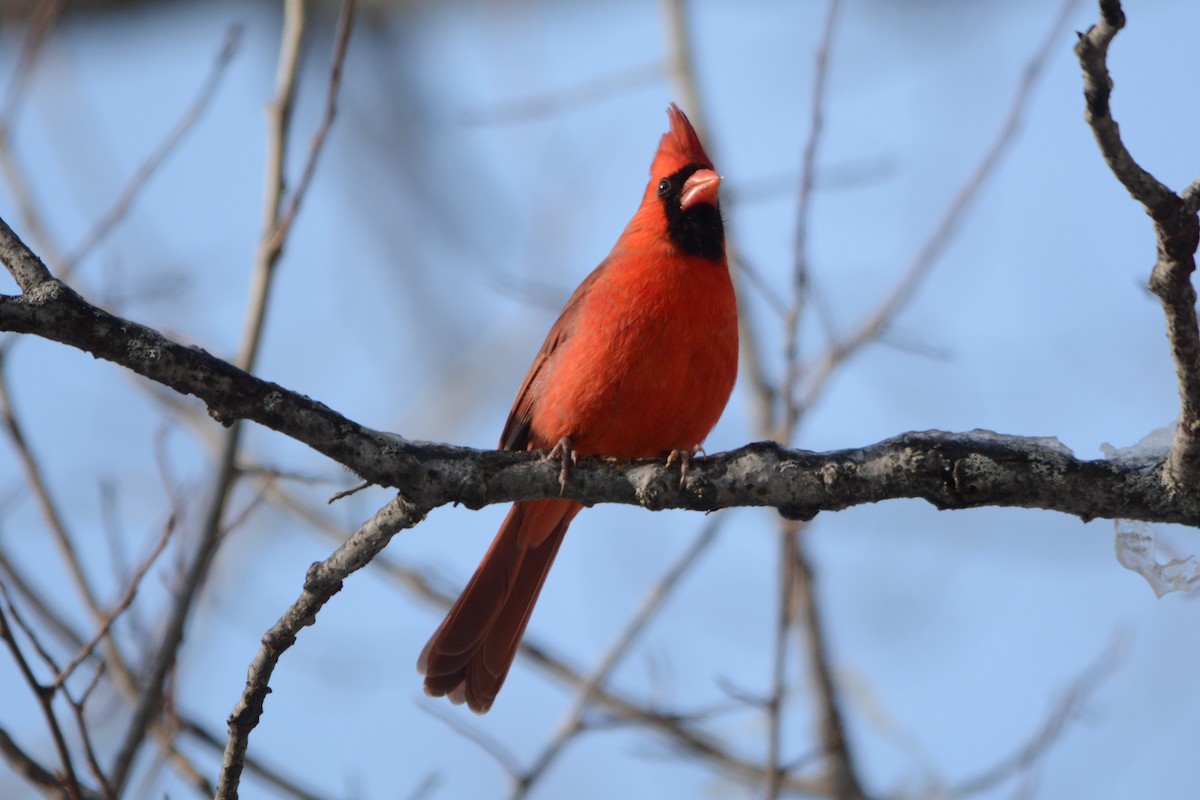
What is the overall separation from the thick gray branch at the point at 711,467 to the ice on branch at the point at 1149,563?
15cm

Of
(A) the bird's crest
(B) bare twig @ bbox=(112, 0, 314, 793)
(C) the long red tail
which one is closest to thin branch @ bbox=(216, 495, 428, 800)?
(B) bare twig @ bbox=(112, 0, 314, 793)

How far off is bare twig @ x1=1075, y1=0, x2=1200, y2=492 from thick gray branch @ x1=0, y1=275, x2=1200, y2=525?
0.66 ft

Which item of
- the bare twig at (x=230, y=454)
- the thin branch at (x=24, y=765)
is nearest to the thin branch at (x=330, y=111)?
the bare twig at (x=230, y=454)

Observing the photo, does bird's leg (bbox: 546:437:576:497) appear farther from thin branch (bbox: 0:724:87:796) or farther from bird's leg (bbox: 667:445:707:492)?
thin branch (bbox: 0:724:87:796)

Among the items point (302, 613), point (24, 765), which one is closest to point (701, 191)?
point (302, 613)

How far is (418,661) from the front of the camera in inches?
127

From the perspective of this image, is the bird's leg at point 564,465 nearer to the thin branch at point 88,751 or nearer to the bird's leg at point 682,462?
the bird's leg at point 682,462

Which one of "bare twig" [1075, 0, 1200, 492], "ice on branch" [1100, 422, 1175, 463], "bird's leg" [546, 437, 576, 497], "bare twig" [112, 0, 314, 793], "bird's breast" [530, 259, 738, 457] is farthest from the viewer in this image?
"bird's breast" [530, 259, 738, 457]

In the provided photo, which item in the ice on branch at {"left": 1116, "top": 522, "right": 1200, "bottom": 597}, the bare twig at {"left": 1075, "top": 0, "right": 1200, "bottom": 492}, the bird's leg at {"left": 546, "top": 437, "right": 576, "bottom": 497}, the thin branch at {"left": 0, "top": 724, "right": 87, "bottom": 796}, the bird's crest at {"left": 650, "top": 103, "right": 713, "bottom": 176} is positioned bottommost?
the thin branch at {"left": 0, "top": 724, "right": 87, "bottom": 796}

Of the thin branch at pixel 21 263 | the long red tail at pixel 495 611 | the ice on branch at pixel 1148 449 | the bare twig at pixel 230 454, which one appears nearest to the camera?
the thin branch at pixel 21 263

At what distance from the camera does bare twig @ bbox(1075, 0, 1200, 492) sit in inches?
60.7

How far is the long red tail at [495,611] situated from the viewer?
320 cm

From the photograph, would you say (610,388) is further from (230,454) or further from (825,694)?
(825,694)

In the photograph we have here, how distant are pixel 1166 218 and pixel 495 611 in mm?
2033
